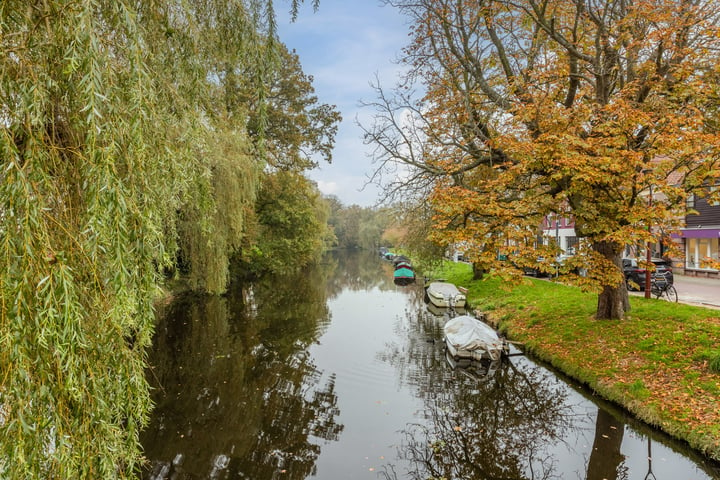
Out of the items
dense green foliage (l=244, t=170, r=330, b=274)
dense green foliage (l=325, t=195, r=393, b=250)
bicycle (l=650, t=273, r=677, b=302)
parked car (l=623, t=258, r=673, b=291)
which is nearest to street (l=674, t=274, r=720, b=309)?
bicycle (l=650, t=273, r=677, b=302)

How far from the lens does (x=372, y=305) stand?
21828 mm

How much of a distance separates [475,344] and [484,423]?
3.54 metres

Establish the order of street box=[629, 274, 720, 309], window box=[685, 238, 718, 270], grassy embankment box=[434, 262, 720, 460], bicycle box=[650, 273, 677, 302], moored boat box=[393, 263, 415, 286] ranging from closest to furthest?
grassy embankment box=[434, 262, 720, 460] → street box=[629, 274, 720, 309] → bicycle box=[650, 273, 677, 302] → window box=[685, 238, 718, 270] → moored boat box=[393, 263, 415, 286]

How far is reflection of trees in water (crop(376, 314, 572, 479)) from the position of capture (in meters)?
6.52

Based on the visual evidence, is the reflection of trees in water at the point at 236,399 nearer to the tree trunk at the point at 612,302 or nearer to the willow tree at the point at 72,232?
the willow tree at the point at 72,232

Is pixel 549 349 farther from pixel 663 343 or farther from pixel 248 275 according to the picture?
pixel 248 275

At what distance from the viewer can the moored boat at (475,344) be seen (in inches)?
441

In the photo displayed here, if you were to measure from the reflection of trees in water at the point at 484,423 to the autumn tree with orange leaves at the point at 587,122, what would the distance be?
9.72ft

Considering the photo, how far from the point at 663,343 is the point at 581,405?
8.37ft

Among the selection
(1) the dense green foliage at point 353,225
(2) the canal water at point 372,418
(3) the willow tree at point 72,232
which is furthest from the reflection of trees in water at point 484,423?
(1) the dense green foliage at point 353,225

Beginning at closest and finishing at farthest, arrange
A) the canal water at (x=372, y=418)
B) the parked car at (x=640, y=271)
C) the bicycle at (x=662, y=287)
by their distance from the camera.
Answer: the canal water at (x=372, y=418) → the bicycle at (x=662, y=287) → the parked car at (x=640, y=271)

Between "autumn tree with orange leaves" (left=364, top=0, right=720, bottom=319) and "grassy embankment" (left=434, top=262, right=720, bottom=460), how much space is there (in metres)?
1.06

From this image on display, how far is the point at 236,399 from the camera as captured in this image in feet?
29.6

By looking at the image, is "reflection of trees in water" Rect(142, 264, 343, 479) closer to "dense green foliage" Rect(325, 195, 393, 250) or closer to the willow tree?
the willow tree
